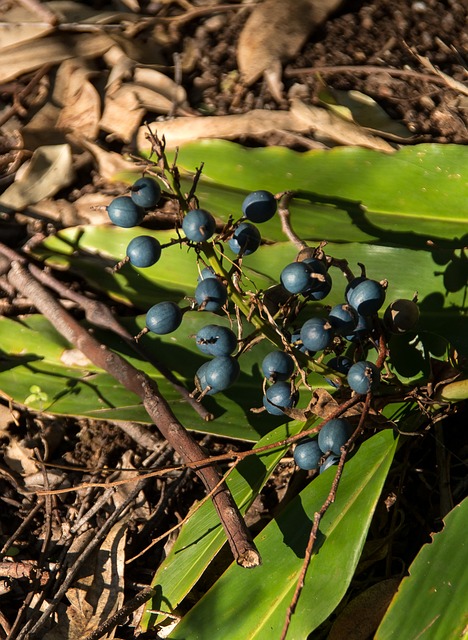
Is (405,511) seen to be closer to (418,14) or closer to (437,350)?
(437,350)

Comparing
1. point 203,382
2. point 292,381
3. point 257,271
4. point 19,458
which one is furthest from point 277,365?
point 19,458

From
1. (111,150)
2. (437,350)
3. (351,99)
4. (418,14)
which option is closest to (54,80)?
(111,150)

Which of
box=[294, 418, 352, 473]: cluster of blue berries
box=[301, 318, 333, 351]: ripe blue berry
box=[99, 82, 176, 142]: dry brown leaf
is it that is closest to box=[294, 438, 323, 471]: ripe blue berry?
box=[294, 418, 352, 473]: cluster of blue berries

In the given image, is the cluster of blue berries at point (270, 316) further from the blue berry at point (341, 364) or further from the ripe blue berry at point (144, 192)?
the blue berry at point (341, 364)

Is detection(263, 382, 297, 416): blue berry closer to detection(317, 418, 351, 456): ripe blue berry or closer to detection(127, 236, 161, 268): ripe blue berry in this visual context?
detection(317, 418, 351, 456): ripe blue berry

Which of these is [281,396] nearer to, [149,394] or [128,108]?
[149,394]

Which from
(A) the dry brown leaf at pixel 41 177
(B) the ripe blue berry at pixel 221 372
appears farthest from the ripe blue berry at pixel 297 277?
(A) the dry brown leaf at pixel 41 177

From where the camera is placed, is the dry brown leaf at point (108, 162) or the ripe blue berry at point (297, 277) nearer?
the ripe blue berry at point (297, 277)
